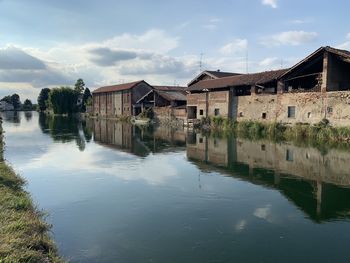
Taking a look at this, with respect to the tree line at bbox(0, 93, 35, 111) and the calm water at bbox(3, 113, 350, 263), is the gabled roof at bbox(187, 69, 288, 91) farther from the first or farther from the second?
the tree line at bbox(0, 93, 35, 111)

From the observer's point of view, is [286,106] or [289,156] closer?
[289,156]

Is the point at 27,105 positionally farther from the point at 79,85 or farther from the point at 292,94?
the point at 292,94

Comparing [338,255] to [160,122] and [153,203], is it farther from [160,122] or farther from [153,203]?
[160,122]

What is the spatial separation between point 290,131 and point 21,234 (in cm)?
2247

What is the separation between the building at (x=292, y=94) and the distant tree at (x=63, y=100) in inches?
1908

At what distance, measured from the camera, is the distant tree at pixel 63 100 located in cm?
7781

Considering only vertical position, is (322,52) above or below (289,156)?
above

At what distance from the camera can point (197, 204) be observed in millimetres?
9789

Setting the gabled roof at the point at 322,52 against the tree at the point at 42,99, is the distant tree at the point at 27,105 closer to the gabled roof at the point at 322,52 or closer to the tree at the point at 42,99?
the tree at the point at 42,99

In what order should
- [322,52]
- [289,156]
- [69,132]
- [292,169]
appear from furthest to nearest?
[69,132]
[322,52]
[289,156]
[292,169]

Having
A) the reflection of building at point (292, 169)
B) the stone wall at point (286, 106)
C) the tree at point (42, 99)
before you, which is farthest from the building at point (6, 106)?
the reflection of building at point (292, 169)

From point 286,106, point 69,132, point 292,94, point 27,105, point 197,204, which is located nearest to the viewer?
point 197,204

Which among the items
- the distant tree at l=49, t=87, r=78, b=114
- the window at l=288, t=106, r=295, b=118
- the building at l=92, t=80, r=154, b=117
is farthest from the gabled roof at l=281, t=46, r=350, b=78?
the distant tree at l=49, t=87, r=78, b=114

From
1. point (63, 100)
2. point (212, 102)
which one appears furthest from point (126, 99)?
point (63, 100)
